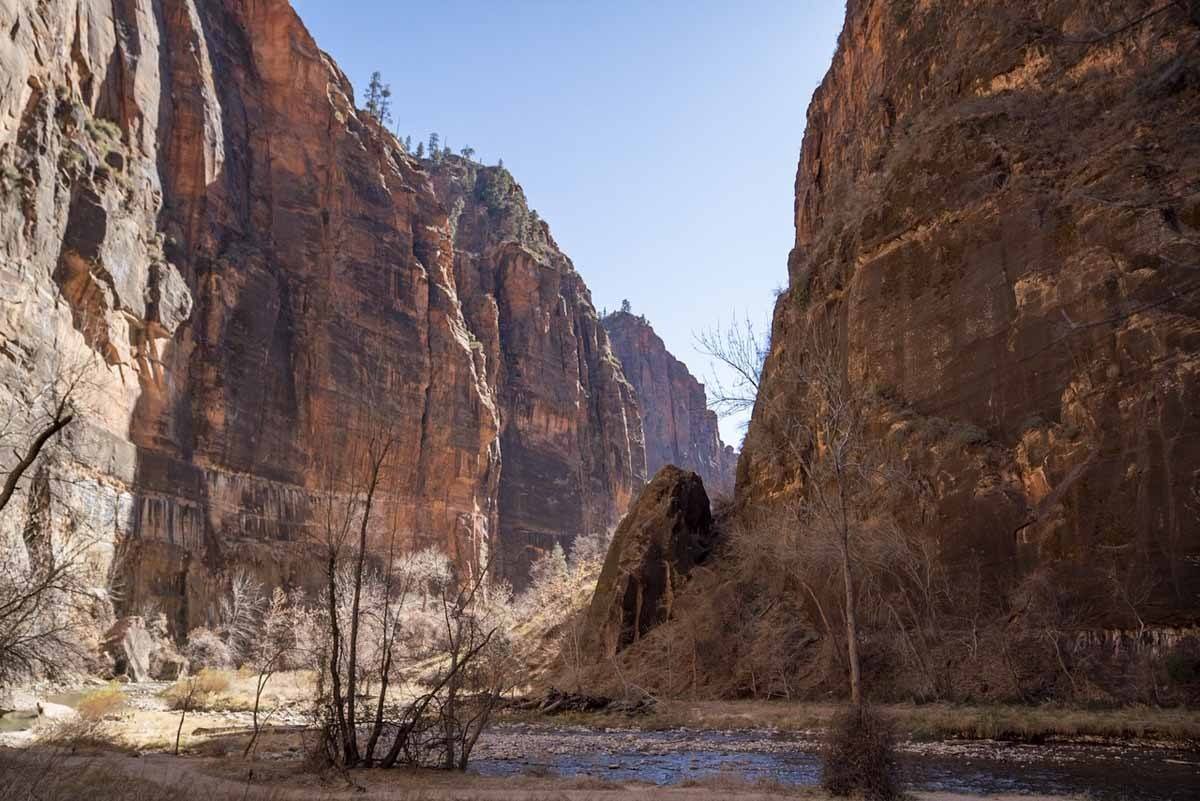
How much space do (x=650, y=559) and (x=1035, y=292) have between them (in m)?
22.7

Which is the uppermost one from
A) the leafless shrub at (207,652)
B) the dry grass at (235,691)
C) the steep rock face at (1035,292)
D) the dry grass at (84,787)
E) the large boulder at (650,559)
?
the steep rock face at (1035,292)

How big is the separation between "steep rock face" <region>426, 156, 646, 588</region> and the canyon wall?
0.46m

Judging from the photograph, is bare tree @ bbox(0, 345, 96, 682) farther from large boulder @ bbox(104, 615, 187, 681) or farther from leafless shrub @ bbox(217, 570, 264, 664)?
leafless shrub @ bbox(217, 570, 264, 664)

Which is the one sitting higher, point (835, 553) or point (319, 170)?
point (319, 170)

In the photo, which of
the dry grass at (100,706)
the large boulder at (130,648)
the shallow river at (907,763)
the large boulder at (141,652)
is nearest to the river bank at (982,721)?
the shallow river at (907,763)

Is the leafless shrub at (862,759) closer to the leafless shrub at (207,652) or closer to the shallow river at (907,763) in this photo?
the shallow river at (907,763)

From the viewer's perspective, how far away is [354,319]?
88.1m

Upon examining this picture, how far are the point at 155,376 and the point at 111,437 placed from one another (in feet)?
24.9

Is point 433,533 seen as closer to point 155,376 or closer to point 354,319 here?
point 354,319

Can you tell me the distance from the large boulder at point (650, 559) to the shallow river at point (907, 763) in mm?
17134

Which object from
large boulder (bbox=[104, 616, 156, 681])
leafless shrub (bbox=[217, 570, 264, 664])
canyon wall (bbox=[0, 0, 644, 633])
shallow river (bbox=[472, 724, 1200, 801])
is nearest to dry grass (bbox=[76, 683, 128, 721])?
canyon wall (bbox=[0, 0, 644, 633])

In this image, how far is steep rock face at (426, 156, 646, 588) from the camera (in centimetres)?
11144

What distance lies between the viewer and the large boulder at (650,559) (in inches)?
1670

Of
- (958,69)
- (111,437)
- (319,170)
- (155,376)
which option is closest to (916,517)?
(958,69)
